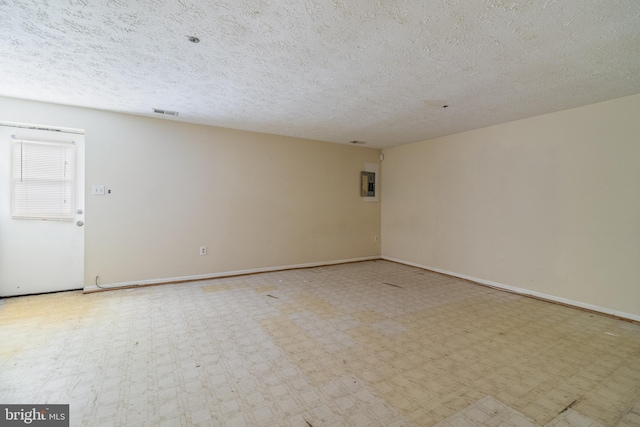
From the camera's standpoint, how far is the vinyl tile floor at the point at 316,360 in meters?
1.63

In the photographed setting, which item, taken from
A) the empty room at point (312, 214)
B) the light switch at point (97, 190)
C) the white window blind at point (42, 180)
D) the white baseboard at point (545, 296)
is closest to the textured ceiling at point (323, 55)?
the empty room at point (312, 214)

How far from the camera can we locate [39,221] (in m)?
3.59

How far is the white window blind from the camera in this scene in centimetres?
347

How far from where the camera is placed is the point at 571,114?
340 cm

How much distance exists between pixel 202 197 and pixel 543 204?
479 centimetres

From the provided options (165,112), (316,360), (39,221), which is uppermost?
(165,112)

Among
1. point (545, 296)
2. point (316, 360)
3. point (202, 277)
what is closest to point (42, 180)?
point (202, 277)

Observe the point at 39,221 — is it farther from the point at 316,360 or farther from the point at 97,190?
the point at 316,360

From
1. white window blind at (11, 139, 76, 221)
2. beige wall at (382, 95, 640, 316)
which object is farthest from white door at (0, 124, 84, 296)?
beige wall at (382, 95, 640, 316)

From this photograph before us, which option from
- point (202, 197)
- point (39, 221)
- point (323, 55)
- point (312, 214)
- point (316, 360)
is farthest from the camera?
point (312, 214)

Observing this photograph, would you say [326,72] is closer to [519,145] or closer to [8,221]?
[519,145]

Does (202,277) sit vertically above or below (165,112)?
below

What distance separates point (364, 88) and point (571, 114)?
263 centimetres

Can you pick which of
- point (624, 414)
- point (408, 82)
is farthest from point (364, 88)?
point (624, 414)
